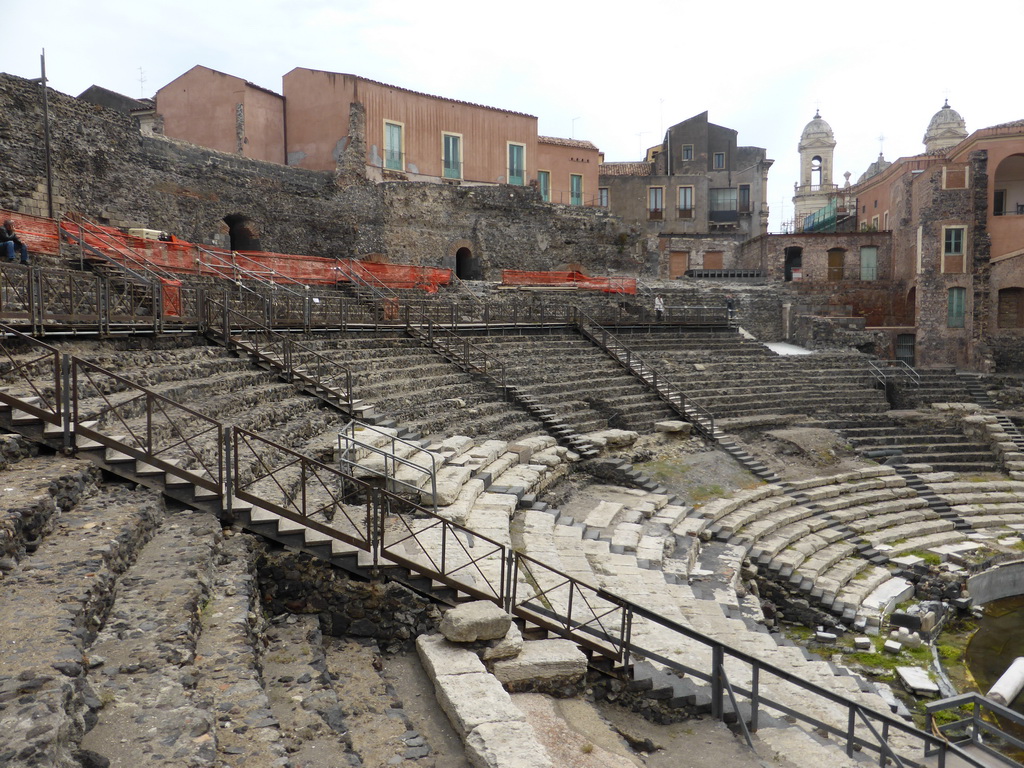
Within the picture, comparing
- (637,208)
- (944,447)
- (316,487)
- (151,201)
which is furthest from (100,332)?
(637,208)

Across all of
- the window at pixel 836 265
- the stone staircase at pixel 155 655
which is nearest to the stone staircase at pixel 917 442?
the window at pixel 836 265

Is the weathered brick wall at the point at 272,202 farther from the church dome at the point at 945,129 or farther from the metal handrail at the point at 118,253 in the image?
the church dome at the point at 945,129

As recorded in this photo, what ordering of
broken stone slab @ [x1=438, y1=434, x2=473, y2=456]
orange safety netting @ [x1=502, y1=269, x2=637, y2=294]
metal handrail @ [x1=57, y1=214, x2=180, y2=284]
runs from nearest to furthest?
broken stone slab @ [x1=438, y1=434, x2=473, y2=456] → metal handrail @ [x1=57, y1=214, x2=180, y2=284] → orange safety netting @ [x1=502, y1=269, x2=637, y2=294]

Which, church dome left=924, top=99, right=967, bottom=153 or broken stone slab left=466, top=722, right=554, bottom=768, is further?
church dome left=924, top=99, right=967, bottom=153

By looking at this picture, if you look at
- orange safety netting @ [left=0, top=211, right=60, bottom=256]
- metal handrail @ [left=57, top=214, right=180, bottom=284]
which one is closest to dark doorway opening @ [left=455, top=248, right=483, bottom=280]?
metal handrail @ [left=57, top=214, right=180, bottom=284]

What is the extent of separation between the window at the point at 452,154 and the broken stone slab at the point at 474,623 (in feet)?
84.2

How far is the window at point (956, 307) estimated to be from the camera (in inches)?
1047

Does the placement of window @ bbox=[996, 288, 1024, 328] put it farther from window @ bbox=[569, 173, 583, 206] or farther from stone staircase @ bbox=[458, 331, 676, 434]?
window @ bbox=[569, 173, 583, 206]

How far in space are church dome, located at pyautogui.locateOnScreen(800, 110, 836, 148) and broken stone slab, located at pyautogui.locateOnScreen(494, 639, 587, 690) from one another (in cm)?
5444

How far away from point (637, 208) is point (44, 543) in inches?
1514

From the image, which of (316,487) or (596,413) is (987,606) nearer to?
(596,413)

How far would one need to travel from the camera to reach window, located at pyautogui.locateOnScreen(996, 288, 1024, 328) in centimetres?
2508

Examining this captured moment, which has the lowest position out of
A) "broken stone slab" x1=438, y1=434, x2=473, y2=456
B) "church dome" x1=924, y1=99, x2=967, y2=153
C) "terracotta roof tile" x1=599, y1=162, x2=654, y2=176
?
"broken stone slab" x1=438, y1=434, x2=473, y2=456

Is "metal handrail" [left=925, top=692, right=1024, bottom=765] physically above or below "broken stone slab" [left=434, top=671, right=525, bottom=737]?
below
